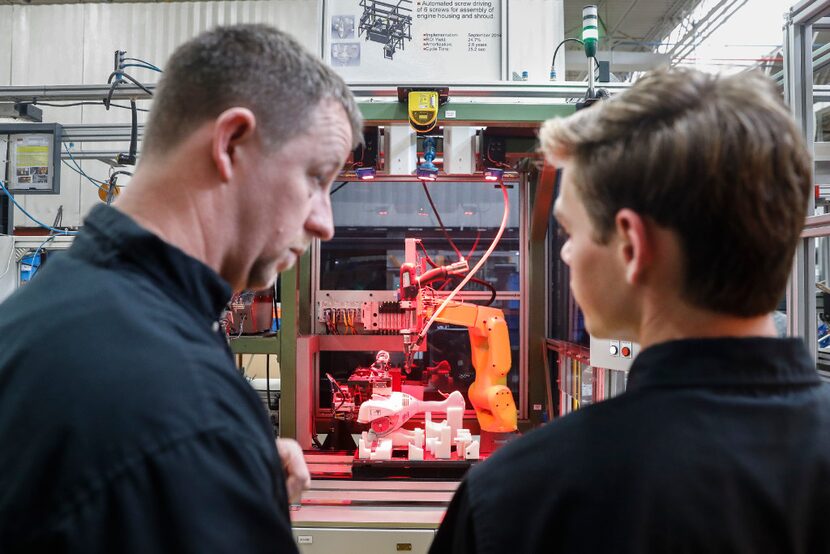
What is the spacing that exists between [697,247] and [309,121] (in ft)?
1.90

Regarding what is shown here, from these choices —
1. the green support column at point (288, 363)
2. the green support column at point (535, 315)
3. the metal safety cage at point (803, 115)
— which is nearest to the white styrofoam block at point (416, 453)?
the green support column at point (288, 363)

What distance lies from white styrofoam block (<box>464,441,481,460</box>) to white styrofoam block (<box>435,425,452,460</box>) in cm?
8

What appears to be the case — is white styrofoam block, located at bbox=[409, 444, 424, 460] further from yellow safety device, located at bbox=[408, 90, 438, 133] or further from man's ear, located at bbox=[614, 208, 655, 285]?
man's ear, located at bbox=[614, 208, 655, 285]

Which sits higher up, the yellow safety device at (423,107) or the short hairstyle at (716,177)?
the yellow safety device at (423,107)

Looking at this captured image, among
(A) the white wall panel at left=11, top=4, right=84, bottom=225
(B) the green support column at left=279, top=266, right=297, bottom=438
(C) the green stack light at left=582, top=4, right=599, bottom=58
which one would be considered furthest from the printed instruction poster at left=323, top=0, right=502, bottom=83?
(A) the white wall panel at left=11, top=4, right=84, bottom=225

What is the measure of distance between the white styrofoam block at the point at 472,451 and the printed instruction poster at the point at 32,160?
244cm

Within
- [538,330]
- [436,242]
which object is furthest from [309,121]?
[436,242]

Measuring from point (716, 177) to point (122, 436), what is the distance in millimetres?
680

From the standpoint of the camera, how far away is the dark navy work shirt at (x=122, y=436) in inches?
22.0

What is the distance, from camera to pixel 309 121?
2.94 ft

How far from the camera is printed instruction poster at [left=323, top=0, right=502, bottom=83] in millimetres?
2605

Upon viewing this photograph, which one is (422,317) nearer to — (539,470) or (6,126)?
(539,470)

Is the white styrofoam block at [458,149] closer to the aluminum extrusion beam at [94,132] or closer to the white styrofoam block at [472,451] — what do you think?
the white styrofoam block at [472,451]

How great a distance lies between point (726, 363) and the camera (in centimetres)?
67
